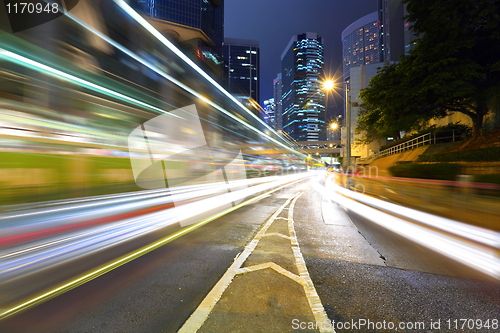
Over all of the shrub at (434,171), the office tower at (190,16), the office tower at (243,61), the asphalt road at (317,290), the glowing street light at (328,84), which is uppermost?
the office tower at (243,61)

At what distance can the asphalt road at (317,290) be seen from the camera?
220 centimetres

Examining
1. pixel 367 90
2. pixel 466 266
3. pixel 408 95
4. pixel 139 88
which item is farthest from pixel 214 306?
pixel 367 90

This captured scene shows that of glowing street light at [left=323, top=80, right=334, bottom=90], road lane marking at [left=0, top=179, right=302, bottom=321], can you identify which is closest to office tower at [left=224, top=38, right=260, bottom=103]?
glowing street light at [left=323, top=80, right=334, bottom=90]

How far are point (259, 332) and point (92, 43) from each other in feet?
29.9

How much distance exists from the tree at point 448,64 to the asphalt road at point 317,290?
51.5 ft

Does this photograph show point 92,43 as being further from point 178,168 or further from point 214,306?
point 214,306

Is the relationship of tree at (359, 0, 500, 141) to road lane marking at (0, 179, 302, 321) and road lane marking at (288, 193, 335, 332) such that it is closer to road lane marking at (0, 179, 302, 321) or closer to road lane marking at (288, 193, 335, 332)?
road lane marking at (288, 193, 335, 332)

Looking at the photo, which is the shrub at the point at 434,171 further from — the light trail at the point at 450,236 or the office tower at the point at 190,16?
the office tower at the point at 190,16

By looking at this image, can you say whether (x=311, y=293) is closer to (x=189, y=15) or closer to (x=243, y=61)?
(x=189, y=15)

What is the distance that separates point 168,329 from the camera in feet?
6.89

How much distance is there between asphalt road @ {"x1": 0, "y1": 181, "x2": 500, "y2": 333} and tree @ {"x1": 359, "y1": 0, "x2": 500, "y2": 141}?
15.7m

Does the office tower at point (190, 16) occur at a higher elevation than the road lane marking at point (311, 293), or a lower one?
higher

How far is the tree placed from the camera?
13.8m

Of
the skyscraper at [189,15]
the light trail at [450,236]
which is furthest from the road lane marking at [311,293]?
the skyscraper at [189,15]
